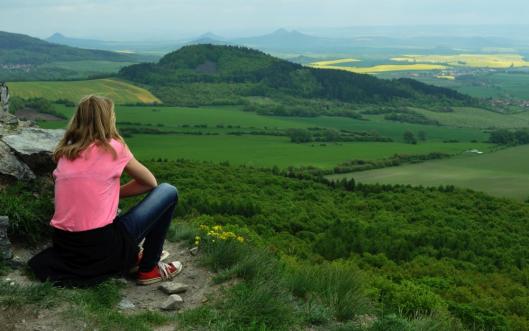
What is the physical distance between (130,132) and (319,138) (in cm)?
3205

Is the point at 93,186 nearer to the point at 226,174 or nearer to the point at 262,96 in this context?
the point at 226,174

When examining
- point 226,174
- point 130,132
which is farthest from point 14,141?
point 130,132

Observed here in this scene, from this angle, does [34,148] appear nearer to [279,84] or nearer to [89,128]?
[89,128]

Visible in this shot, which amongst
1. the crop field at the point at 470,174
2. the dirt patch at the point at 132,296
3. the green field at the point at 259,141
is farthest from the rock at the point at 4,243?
the green field at the point at 259,141

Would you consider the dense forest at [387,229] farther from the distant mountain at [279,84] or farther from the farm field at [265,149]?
the distant mountain at [279,84]

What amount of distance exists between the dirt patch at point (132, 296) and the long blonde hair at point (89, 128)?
5.57 ft

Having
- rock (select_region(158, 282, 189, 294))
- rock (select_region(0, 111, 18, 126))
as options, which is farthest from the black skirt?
rock (select_region(0, 111, 18, 126))

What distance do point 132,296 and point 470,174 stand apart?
65.2 meters

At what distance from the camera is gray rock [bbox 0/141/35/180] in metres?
8.34

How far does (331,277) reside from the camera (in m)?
7.26

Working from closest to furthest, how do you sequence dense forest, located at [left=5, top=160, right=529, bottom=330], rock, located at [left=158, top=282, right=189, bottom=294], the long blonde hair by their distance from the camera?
the long blonde hair
rock, located at [left=158, top=282, right=189, bottom=294]
dense forest, located at [left=5, top=160, right=529, bottom=330]

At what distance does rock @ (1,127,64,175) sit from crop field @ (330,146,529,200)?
54.0 metres

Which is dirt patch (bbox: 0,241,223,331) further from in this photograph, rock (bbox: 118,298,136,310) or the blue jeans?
the blue jeans

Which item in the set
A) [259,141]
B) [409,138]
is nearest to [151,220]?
[259,141]
